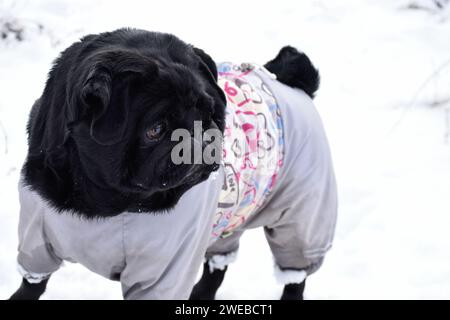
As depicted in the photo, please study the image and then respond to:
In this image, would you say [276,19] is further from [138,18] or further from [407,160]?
[407,160]

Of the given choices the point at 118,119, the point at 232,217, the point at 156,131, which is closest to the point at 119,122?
the point at 118,119

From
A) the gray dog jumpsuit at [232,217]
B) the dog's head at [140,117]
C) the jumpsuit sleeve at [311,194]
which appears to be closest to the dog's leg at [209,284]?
the gray dog jumpsuit at [232,217]

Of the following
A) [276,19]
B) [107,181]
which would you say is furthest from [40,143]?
[276,19]

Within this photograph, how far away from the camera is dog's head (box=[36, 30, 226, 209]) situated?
155cm

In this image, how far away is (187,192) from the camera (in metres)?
1.93

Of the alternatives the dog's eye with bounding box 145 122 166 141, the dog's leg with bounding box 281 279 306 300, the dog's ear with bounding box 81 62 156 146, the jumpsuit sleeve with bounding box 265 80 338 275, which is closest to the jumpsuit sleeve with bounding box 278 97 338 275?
the jumpsuit sleeve with bounding box 265 80 338 275

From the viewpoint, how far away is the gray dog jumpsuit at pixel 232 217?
186 centimetres

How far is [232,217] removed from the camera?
2.26 metres

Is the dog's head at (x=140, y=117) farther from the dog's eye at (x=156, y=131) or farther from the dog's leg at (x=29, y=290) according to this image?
the dog's leg at (x=29, y=290)

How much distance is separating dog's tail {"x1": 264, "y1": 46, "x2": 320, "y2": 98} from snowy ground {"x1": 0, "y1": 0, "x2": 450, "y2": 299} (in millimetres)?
898

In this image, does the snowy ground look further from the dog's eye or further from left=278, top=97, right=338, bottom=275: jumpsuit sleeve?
the dog's eye
